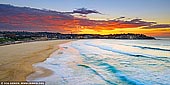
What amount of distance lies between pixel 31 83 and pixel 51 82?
1087 mm

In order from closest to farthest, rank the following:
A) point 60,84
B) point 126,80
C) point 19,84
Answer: point 19,84, point 60,84, point 126,80

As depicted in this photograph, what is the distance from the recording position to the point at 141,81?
12.4 meters

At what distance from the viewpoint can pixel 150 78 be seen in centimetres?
1336

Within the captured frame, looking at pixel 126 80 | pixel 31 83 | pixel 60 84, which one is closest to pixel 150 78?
pixel 126 80

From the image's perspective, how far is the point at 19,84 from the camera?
9.77 metres

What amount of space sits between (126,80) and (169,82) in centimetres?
224

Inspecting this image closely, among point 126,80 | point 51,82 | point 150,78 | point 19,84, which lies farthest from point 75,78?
point 150,78

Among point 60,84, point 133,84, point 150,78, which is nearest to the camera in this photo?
point 60,84

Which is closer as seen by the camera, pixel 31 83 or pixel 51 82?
pixel 31 83

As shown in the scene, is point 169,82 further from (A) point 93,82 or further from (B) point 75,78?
(B) point 75,78

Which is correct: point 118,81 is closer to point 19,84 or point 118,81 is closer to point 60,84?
point 60,84

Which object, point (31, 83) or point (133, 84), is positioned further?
point (133, 84)

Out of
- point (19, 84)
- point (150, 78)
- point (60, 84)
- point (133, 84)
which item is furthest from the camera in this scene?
point (150, 78)

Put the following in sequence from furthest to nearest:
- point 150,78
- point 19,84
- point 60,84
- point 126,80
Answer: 1. point 150,78
2. point 126,80
3. point 60,84
4. point 19,84
